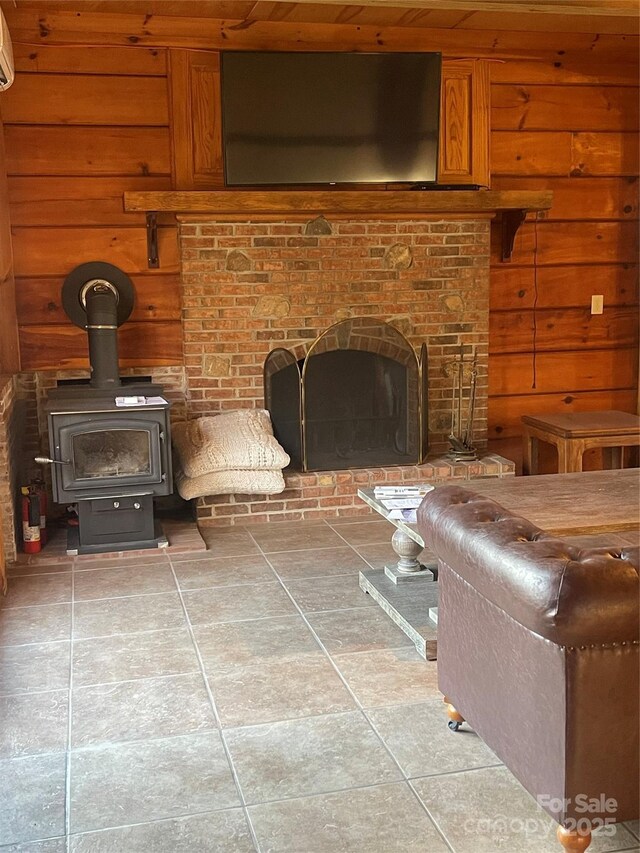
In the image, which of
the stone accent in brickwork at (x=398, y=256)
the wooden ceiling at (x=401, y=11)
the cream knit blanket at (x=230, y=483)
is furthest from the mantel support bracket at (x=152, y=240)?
the stone accent in brickwork at (x=398, y=256)

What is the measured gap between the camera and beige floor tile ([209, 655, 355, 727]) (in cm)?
256

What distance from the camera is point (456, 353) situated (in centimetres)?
499

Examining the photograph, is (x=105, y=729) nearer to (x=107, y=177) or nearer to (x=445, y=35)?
(x=107, y=177)

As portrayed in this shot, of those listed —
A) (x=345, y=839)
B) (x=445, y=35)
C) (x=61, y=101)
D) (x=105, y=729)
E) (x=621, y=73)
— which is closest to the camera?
(x=345, y=839)

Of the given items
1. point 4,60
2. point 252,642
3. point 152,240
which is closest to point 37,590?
Result: point 252,642

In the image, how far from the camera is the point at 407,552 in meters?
3.49

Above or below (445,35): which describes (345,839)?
below

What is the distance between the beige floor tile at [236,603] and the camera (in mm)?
3328

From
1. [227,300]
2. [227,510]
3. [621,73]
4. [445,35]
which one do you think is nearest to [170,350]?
[227,300]

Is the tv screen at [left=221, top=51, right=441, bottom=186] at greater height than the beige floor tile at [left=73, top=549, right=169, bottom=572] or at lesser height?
greater

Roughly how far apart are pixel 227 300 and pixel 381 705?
264 cm

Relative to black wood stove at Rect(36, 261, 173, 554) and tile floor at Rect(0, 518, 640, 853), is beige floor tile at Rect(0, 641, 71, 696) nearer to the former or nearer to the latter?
tile floor at Rect(0, 518, 640, 853)

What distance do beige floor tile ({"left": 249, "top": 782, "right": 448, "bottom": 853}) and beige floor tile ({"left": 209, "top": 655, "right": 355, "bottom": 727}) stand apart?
1.45 ft

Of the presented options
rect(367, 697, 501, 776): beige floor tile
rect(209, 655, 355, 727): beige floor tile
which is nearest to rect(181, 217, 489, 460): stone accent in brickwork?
rect(209, 655, 355, 727): beige floor tile
